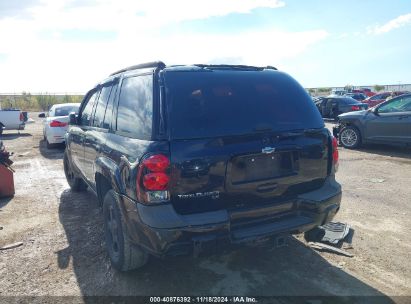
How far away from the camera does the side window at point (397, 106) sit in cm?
953

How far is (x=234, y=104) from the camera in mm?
3102

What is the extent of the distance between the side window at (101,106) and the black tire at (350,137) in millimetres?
8615

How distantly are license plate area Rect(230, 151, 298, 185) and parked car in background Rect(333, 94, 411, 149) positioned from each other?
7.73 meters

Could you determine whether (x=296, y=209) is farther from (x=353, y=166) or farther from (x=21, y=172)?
(x=21, y=172)

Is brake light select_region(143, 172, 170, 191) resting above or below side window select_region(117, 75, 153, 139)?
below

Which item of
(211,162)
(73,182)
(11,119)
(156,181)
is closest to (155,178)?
(156,181)

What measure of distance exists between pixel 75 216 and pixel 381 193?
5170 millimetres

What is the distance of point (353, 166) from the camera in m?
8.45

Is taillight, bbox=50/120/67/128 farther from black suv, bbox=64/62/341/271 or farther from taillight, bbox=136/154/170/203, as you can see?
taillight, bbox=136/154/170/203

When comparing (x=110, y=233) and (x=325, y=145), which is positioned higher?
(x=325, y=145)

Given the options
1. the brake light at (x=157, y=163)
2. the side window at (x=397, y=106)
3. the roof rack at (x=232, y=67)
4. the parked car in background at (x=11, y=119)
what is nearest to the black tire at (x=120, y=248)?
the brake light at (x=157, y=163)

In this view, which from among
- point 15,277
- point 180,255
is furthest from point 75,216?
point 180,255

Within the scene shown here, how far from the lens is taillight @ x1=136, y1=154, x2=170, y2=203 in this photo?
107 inches

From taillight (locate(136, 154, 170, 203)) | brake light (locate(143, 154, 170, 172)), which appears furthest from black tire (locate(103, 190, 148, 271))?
brake light (locate(143, 154, 170, 172))
